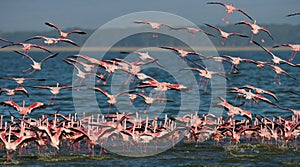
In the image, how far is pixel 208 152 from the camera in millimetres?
33875

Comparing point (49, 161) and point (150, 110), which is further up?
point (150, 110)

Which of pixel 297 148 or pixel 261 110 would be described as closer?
pixel 297 148

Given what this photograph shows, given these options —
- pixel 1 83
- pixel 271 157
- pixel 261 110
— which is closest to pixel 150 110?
pixel 261 110

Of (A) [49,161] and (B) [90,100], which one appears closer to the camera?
(A) [49,161]

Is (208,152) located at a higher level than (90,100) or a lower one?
lower

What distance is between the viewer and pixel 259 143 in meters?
36.6

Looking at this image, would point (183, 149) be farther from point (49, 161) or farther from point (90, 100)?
point (90, 100)

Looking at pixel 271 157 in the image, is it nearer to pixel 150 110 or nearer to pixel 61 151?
pixel 61 151

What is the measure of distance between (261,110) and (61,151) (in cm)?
2786

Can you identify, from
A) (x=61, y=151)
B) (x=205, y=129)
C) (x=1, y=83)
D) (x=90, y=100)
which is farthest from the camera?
(x=1, y=83)

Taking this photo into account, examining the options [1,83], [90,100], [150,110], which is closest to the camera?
[150,110]

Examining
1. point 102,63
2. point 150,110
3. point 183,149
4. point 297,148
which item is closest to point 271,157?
point 297,148

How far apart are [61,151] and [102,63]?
8.49 metres

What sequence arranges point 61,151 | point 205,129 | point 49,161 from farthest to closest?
point 205,129, point 61,151, point 49,161
